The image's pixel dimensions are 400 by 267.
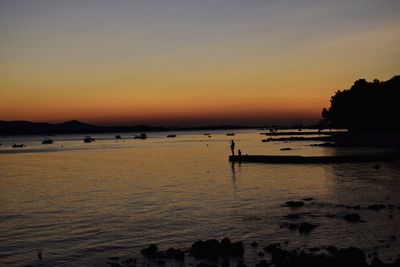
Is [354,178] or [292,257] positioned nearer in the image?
[292,257]

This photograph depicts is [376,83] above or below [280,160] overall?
above

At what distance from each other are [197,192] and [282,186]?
8076mm

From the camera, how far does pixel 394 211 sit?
2625 centimetres

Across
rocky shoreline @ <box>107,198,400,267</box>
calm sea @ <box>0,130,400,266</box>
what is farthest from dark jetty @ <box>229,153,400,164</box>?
rocky shoreline @ <box>107,198,400,267</box>

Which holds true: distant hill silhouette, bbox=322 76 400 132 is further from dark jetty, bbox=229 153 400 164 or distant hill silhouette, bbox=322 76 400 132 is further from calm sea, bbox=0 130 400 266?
calm sea, bbox=0 130 400 266

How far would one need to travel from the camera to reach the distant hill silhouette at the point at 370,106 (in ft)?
379

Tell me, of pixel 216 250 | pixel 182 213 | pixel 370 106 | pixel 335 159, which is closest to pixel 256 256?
pixel 216 250

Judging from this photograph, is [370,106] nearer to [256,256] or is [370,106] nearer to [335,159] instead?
[335,159]

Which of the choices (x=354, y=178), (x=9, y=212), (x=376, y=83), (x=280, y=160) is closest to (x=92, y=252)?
(x=9, y=212)

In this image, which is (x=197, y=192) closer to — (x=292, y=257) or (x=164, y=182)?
(x=164, y=182)

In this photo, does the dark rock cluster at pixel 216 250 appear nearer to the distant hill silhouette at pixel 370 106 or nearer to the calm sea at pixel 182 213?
the calm sea at pixel 182 213

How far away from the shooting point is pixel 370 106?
126 m

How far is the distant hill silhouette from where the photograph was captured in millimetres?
115500

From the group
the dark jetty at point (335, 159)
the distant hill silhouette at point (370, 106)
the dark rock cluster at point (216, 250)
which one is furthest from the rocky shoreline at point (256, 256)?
the distant hill silhouette at point (370, 106)
